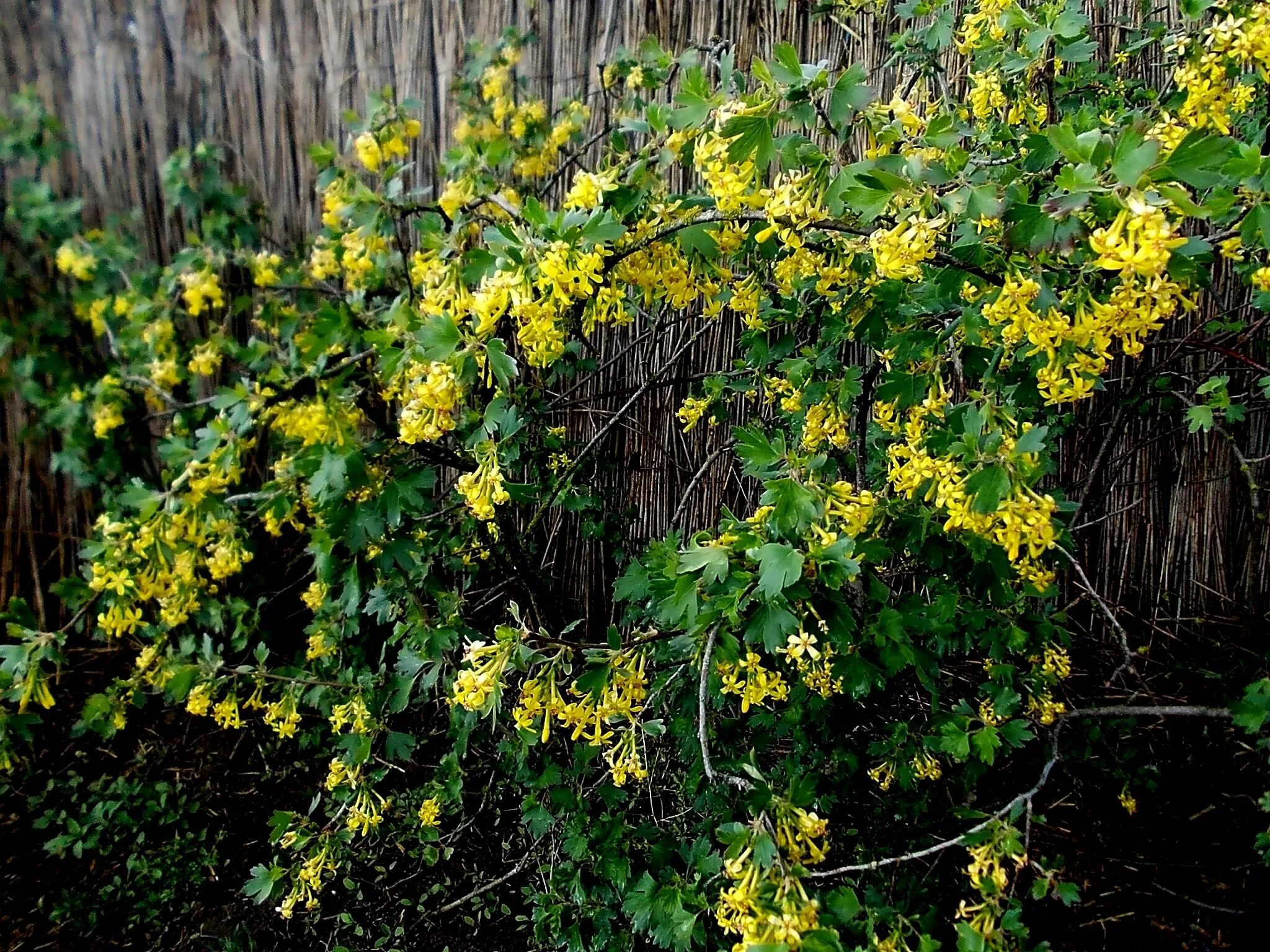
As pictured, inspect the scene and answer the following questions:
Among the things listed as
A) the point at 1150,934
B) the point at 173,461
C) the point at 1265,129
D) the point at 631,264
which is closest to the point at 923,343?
the point at 631,264

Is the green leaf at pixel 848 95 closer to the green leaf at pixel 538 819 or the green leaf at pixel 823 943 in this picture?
the green leaf at pixel 823 943

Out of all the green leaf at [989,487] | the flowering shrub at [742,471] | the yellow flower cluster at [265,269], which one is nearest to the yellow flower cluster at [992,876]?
the flowering shrub at [742,471]

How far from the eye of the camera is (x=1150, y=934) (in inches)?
67.2

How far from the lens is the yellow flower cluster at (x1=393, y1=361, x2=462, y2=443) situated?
124cm

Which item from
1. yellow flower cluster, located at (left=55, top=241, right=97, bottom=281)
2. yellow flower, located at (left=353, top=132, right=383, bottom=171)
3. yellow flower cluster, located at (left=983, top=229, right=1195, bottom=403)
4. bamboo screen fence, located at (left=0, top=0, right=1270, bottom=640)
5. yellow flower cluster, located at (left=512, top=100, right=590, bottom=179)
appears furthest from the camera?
yellow flower cluster, located at (left=55, top=241, right=97, bottom=281)

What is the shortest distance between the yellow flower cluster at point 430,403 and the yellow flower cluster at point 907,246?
632 mm

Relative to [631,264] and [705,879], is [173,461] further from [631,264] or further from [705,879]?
[705,879]

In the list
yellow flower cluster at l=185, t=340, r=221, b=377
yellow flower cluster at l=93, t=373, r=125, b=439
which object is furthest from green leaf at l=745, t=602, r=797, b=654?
yellow flower cluster at l=93, t=373, r=125, b=439

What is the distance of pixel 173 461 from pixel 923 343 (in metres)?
1.55

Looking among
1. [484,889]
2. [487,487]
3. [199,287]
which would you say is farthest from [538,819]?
[199,287]

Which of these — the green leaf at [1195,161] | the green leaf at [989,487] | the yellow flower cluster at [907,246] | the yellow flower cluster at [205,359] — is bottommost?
the yellow flower cluster at [205,359]

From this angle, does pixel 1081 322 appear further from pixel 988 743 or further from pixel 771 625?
pixel 988 743

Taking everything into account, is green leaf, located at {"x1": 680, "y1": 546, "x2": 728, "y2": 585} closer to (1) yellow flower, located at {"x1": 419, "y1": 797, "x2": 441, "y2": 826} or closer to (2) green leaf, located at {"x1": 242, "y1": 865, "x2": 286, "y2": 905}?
(1) yellow flower, located at {"x1": 419, "y1": 797, "x2": 441, "y2": 826}

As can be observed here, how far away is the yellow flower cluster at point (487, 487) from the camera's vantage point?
1317mm
